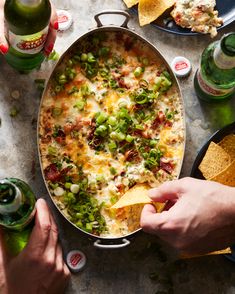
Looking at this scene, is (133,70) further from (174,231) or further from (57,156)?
(174,231)

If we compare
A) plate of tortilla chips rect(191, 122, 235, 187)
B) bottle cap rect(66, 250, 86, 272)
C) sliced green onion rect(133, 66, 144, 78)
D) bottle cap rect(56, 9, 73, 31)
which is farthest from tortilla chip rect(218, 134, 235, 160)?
bottle cap rect(56, 9, 73, 31)

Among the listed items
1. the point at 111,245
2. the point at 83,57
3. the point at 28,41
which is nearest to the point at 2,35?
the point at 28,41

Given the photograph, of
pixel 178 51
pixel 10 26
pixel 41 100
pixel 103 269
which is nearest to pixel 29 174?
pixel 41 100

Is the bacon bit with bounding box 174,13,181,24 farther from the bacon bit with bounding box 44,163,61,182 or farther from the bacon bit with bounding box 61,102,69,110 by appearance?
the bacon bit with bounding box 44,163,61,182

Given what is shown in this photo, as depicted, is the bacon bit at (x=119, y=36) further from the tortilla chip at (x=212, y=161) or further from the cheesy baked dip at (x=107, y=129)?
the tortilla chip at (x=212, y=161)

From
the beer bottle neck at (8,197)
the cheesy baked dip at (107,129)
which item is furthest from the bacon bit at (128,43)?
the beer bottle neck at (8,197)
